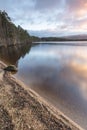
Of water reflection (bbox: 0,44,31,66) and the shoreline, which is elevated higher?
the shoreline

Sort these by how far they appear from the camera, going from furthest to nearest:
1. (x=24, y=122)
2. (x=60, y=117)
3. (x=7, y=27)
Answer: (x=7, y=27), (x=60, y=117), (x=24, y=122)

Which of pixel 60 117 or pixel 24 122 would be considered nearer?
pixel 24 122

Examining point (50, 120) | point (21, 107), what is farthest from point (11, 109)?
point (50, 120)

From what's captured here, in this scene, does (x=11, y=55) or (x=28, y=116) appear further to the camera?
(x=11, y=55)

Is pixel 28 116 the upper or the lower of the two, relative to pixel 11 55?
upper

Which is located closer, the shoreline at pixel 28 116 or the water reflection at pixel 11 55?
the shoreline at pixel 28 116

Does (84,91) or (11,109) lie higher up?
(11,109)

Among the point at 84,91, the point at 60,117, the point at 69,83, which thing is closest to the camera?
the point at 60,117

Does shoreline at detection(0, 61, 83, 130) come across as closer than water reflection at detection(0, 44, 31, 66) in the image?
Yes

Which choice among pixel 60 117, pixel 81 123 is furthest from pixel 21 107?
pixel 81 123

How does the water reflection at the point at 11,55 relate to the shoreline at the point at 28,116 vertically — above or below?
below

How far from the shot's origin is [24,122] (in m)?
6.58

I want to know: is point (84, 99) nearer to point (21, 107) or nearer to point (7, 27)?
point (21, 107)

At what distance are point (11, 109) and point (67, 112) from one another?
2.77 m
